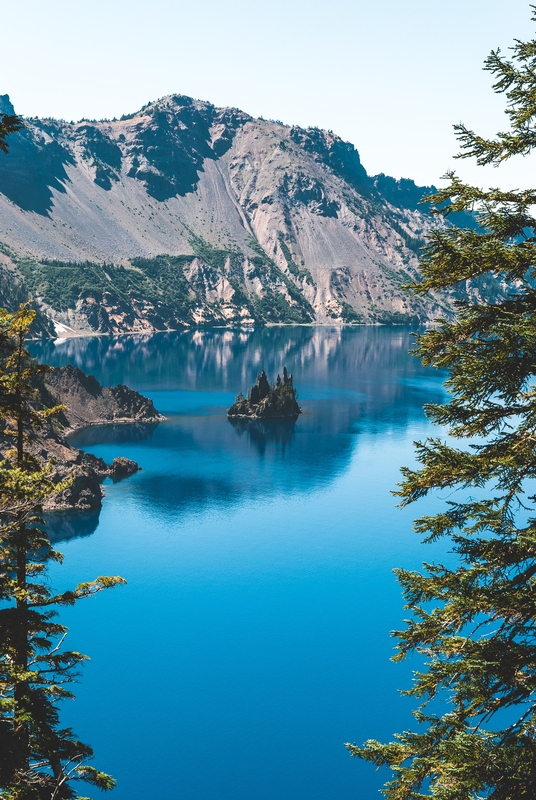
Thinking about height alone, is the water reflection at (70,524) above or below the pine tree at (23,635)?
below

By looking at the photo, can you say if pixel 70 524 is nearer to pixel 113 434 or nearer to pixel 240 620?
pixel 240 620

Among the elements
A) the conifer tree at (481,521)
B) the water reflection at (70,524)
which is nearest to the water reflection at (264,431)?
the water reflection at (70,524)

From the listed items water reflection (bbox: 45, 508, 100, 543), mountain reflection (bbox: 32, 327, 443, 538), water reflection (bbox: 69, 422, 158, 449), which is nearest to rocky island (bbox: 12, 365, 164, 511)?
water reflection (bbox: 69, 422, 158, 449)

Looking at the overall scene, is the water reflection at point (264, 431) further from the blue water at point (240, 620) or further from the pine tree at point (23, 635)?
the pine tree at point (23, 635)

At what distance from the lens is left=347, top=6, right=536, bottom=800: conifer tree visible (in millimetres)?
14391

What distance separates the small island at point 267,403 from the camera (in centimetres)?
16388

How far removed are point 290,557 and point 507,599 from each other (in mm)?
72045

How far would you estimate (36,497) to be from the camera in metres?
20.7

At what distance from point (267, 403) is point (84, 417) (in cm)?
4061

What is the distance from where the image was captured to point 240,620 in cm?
6869

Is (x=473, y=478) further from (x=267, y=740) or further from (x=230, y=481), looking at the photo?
(x=230, y=481)

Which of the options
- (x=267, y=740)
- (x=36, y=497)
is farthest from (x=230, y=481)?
(x=36, y=497)

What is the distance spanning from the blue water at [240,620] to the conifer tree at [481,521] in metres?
34.6

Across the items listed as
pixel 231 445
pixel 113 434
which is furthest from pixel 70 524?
pixel 113 434
